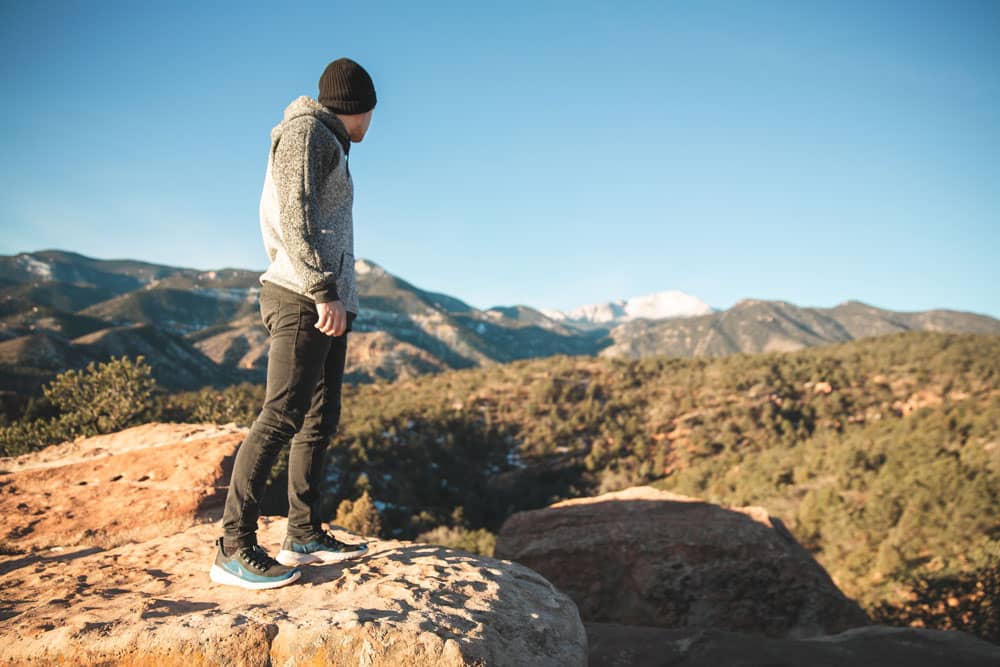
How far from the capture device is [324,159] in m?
2.46

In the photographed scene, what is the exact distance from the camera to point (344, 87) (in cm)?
262

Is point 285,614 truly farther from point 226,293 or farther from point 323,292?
point 226,293

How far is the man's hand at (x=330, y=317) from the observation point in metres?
2.41

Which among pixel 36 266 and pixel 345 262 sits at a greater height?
pixel 36 266

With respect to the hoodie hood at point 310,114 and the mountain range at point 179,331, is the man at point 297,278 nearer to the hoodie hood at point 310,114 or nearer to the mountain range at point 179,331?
the hoodie hood at point 310,114

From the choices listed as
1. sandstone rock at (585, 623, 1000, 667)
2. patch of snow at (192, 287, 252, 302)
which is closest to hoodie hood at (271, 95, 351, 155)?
sandstone rock at (585, 623, 1000, 667)

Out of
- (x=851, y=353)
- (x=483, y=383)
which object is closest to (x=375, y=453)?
(x=483, y=383)

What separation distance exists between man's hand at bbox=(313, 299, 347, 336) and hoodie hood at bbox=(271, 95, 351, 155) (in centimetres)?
94

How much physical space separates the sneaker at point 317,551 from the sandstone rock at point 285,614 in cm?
6

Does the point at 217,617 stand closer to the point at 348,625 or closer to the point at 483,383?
the point at 348,625

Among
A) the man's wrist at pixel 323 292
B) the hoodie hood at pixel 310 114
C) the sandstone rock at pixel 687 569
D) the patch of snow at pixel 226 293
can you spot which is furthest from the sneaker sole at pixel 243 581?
the patch of snow at pixel 226 293

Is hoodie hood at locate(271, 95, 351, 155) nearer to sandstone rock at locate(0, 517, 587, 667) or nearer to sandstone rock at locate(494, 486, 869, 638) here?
sandstone rock at locate(0, 517, 587, 667)

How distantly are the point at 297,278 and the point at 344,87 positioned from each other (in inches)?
44.4

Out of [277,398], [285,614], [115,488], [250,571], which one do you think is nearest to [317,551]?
[250,571]
